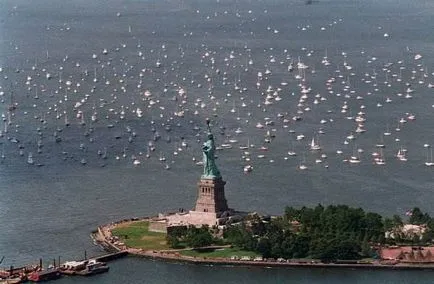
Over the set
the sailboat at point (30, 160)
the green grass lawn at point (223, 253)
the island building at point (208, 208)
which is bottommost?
the green grass lawn at point (223, 253)

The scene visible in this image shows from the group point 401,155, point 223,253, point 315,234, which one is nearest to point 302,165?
point 401,155

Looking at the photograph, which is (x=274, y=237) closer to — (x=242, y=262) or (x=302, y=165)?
(x=242, y=262)

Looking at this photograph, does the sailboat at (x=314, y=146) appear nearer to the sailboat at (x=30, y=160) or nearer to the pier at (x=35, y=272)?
the sailboat at (x=30, y=160)

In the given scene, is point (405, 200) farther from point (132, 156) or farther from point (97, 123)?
point (97, 123)

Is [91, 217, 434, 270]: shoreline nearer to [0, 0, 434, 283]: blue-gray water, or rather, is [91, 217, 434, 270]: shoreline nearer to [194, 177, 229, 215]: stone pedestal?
[0, 0, 434, 283]: blue-gray water

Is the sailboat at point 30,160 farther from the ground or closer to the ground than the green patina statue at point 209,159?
farther from the ground

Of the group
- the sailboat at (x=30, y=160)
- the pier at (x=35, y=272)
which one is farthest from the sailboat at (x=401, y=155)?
the pier at (x=35, y=272)

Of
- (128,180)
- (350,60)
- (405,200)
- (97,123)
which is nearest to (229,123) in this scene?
(97,123)

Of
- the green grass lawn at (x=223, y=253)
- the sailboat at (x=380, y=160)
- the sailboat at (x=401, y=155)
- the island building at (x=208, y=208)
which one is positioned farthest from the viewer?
the sailboat at (x=401, y=155)
